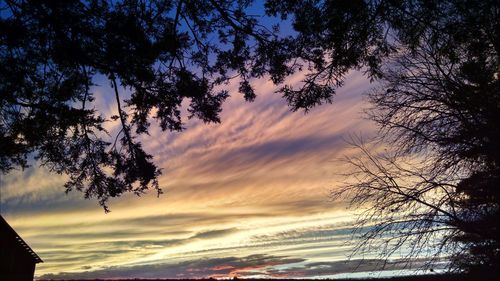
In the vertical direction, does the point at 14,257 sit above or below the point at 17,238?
below

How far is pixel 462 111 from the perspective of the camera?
38.3 feet

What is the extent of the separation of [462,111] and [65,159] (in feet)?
36.7

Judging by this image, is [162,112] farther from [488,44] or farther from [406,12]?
[488,44]

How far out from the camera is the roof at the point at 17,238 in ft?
92.4

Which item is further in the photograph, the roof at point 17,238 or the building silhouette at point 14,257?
→ the roof at point 17,238

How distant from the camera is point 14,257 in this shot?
28.9 meters

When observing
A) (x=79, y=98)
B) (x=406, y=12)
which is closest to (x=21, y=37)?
(x=79, y=98)

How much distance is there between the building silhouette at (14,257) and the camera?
1102 inches

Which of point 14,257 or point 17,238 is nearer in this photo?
point 14,257

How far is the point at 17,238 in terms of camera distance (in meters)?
29.0

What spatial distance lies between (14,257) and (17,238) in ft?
4.63

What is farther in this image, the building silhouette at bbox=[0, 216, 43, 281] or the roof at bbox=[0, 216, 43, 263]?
the roof at bbox=[0, 216, 43, 263]

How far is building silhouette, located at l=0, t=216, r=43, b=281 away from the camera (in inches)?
1102

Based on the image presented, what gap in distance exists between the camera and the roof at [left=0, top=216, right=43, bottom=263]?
28156 mm
